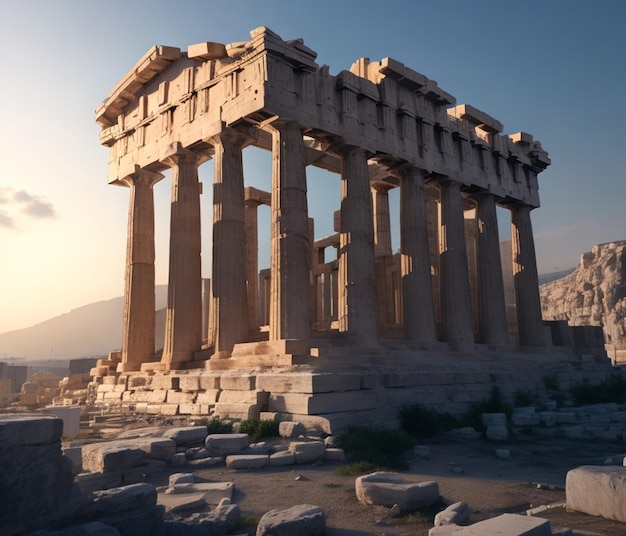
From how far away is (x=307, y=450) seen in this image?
938 centimetres

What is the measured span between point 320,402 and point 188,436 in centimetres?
267

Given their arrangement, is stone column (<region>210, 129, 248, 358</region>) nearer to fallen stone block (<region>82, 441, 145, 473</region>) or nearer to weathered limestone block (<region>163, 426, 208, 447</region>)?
weathered limestone block (<region>163, 426, 208, 447</region>)

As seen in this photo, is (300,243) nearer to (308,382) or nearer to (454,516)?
(308,382)

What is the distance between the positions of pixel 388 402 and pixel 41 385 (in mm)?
22638

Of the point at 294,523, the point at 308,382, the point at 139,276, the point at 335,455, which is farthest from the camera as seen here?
the point at 139,276

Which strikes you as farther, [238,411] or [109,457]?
[238,411]

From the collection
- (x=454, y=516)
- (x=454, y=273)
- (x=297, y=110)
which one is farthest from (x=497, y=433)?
(x=297, y=110)

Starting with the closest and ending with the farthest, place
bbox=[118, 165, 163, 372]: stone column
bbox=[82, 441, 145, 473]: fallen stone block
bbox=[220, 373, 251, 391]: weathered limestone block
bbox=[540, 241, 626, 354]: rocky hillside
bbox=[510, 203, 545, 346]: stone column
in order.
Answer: bbox=[82, 441, 145, 473]: fallen stone block
bbox=[220, 373, 251, 391]: weathered limestone block
bbox=[118, 165, 163, 372]: stone column
bbox=[510, 203, 545, 346]: stone column
bbox=[540, 241, 626, 354]: rocky hillside

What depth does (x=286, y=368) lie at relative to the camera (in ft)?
42.8

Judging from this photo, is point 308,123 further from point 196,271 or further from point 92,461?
point 92,461

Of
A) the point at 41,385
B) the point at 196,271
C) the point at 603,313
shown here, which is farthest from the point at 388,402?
the point at 603,313

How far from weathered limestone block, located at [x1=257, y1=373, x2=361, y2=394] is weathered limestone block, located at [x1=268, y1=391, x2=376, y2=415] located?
0.11 m

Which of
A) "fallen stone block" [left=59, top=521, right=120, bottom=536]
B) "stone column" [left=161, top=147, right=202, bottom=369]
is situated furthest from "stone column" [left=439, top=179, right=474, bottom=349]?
"fallen stone block" [left=59, top=521, right=120, bottom=536]

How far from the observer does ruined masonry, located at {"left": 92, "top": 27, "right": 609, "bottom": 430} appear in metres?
13.9
